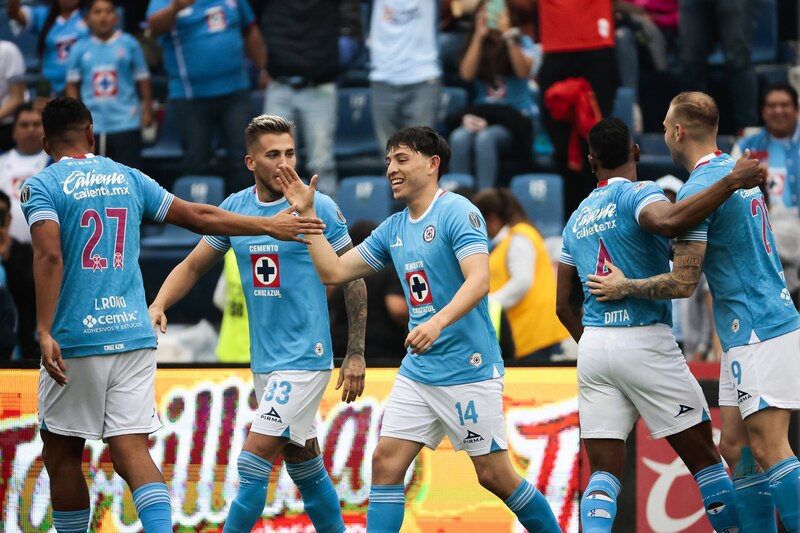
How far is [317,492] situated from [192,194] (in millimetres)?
6113

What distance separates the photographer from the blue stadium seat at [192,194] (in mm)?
12539

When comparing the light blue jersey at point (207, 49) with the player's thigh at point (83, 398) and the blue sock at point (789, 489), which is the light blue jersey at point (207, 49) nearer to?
the player's thigh at point (83, 398)

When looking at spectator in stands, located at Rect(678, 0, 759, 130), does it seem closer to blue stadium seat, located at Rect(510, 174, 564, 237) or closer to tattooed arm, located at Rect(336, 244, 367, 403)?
blue stadium seat, located at Rect(510, 174, 564, 237)

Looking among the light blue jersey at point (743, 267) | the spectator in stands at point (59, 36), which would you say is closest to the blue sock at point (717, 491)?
the light blue jersey at point (743, 267)

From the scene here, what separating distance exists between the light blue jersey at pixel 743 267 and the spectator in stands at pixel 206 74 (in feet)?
22.9

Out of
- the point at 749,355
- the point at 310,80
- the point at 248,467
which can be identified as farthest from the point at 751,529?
the point at 310,80

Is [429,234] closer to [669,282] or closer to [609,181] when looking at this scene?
[609,181]

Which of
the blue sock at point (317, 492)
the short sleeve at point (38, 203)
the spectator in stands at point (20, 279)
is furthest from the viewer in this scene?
the spectator in stands at point (20, 279)

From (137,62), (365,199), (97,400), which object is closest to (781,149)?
(365,199)

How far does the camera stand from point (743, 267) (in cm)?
649

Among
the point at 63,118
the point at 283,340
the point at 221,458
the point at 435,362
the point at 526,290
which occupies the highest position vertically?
the point at 63,118

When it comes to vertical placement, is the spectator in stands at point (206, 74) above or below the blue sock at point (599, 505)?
above

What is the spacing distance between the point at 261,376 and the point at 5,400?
225 cm

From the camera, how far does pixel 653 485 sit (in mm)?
7973
